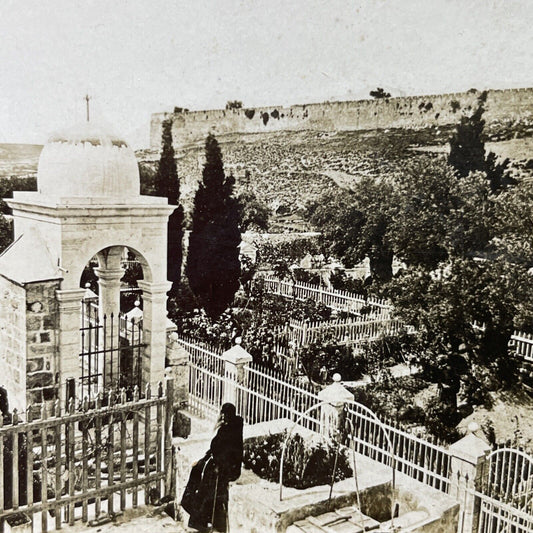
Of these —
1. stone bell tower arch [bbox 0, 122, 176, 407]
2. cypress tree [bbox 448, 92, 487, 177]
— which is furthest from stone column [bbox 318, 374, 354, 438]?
cypress tree [bbox 448, 92, 487, 177]

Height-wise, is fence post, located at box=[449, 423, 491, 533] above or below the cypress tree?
below

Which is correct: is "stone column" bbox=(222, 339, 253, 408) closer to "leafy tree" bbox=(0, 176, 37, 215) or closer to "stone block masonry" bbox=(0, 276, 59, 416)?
"stone block masonry" bbox=(0, 276, 59, 416)

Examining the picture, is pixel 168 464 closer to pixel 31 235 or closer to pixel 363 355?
pixel 31 235

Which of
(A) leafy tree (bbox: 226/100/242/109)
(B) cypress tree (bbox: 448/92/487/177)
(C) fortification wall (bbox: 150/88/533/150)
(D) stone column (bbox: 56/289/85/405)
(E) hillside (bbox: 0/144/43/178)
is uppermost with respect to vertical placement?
(A) leafy tree (bbox: 226/100/242/109)

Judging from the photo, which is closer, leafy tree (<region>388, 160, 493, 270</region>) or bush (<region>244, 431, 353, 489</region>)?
bush (<region>244, 431, 353, 489</region>)

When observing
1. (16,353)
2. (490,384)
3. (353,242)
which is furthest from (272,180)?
(16,353)

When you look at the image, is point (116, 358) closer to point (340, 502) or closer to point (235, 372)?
point (235, 372)

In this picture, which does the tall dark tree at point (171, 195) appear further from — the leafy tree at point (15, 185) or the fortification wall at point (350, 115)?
the fortification wall at point (350, 115)
